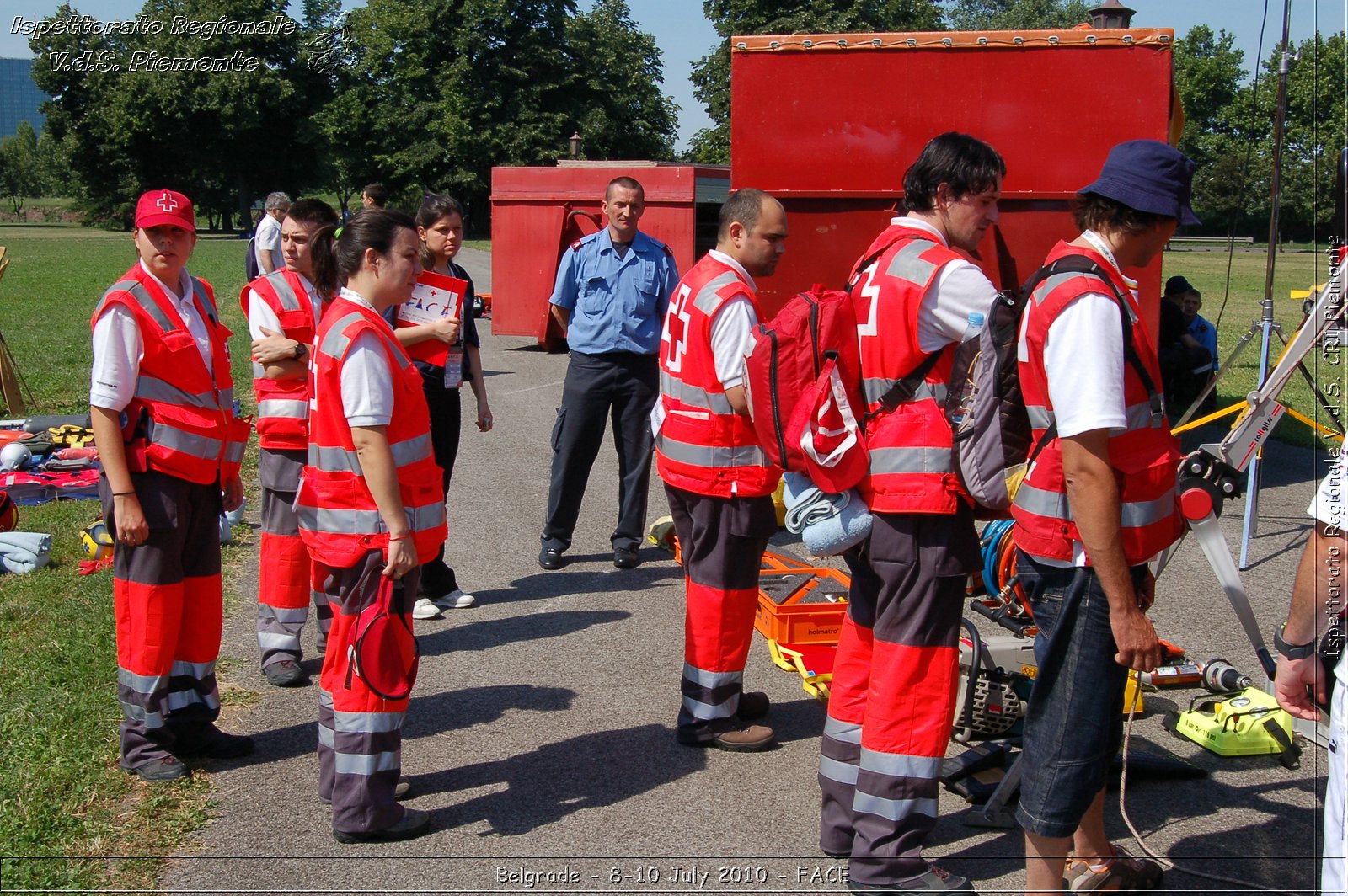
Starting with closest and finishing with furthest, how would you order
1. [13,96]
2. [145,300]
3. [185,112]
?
[145,300], [185,112], [13,96]

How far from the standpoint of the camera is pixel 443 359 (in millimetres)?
5699

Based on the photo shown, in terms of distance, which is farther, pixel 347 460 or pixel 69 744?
pixel 69 744

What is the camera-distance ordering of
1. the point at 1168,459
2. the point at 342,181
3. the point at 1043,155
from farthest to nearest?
the point at 342,181 → the point at 1043,155 → the point at 1168,459

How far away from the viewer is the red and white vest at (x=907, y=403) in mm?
3164

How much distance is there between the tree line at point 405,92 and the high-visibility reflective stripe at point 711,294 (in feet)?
143

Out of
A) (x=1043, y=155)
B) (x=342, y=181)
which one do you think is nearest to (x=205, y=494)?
(x=1043, y=155)

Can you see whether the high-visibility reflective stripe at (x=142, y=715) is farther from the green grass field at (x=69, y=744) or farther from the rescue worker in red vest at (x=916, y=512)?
the rescue worker in red vest at (x=916, y=512)

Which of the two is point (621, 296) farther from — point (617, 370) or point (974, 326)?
point (974, 326)

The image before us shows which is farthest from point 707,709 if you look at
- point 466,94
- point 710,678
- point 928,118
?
point 466,94

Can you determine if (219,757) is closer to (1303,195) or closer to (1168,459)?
(1168,459)

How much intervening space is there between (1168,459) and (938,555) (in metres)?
0.68

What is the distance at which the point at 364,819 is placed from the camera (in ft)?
11.8

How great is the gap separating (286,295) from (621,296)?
2.35 meters

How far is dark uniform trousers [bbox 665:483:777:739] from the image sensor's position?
169 inches
